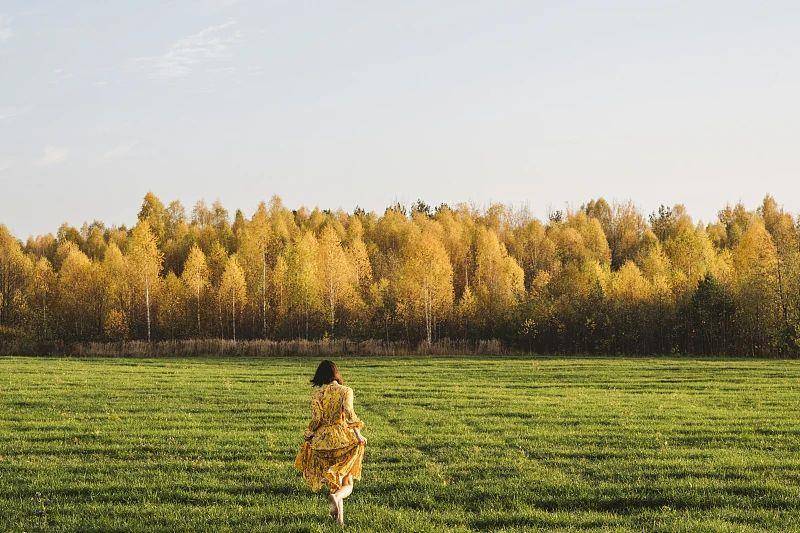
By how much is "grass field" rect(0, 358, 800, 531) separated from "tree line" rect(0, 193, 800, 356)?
114 feet

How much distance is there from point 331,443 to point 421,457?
250 inches

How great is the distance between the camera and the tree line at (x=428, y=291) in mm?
69562

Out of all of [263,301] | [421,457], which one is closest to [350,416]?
[421,457]

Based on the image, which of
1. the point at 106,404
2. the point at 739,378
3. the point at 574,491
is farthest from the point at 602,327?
the point at 574,491

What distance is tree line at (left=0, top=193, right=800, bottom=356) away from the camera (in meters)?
69.6

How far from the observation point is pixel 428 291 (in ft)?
279

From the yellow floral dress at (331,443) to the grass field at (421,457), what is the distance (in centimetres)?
78

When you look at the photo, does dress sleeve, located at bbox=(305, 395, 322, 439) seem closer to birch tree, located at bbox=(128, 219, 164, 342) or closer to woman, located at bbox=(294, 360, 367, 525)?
woman, located at bbox=(294, 360, 367, 525)

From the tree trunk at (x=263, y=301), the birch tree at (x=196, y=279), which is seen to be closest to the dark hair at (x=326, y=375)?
the tree trunk at (x=263, y=301)

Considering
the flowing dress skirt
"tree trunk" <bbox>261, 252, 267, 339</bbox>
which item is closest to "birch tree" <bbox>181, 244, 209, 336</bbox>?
"tree trunk" <bbox>261, 252, 267, 339</bbox>

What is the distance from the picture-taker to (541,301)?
74.8 m

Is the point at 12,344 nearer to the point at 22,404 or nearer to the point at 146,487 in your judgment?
the point at 22,404

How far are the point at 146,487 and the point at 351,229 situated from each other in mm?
122082

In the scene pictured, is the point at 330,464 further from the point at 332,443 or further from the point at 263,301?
the point at 263,301
